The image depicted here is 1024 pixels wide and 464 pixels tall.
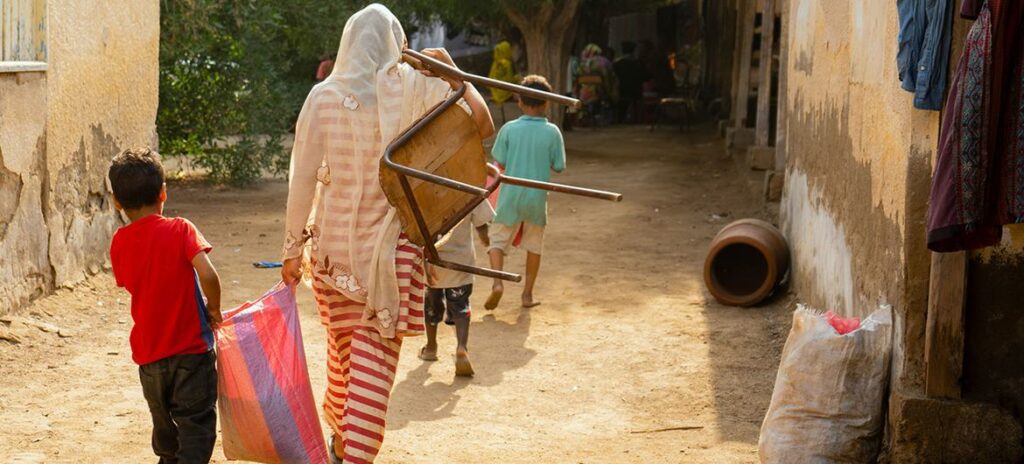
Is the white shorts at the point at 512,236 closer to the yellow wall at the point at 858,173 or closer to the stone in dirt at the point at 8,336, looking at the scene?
the yellow wall at the point at 858,173

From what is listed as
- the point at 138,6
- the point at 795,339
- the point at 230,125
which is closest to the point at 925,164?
the point at 795,339

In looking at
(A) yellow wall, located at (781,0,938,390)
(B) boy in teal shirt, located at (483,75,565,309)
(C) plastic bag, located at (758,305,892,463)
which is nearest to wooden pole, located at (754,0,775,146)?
(A) yellow wall, located at (781,0,938,390)

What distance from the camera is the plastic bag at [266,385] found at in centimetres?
388

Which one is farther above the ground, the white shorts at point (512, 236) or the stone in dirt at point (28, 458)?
the white shorts at point (512, 236)

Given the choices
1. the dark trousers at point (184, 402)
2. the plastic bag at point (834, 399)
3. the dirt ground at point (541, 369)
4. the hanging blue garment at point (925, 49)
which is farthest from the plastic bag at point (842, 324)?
the dark trousers at point (184, 402)

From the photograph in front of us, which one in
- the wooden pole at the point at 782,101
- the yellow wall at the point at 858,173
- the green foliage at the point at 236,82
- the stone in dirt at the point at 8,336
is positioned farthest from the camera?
the green foliage at the point at 236,82

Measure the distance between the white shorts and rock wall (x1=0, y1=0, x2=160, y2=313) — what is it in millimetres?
2509

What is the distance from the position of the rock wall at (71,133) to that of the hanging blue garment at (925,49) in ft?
14.6

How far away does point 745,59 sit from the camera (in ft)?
45.4

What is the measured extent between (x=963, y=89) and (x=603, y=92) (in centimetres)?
1788

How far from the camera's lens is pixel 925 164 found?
13.7 ft

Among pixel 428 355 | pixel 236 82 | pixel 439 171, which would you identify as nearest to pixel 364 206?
pixel 439 171

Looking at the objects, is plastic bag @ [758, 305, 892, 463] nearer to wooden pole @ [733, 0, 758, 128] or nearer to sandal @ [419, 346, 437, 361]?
sandal @ [419, 346, 437, 361]

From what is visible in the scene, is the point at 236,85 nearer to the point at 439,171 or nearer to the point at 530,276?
the point at 530,276
